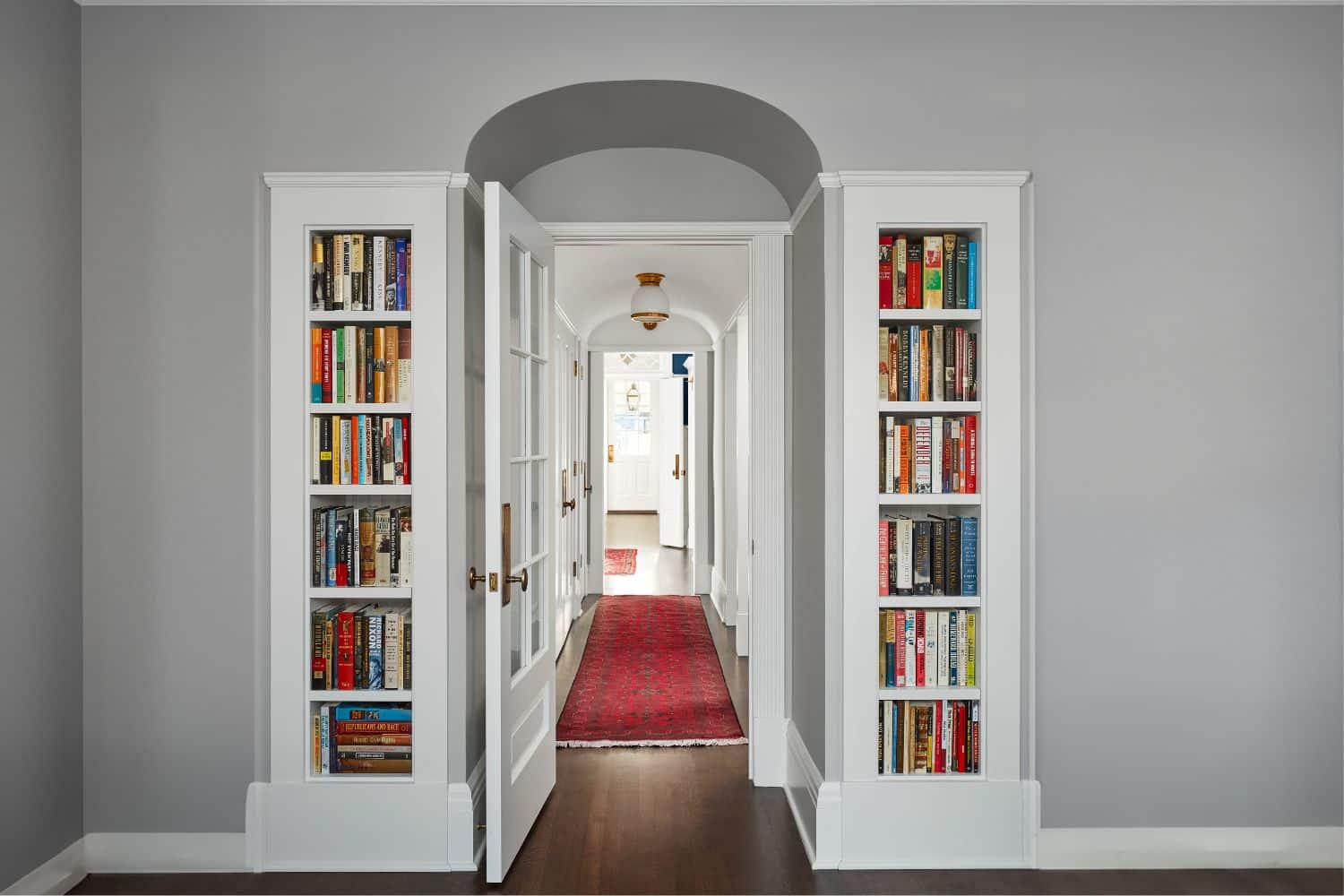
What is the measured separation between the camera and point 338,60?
249 cm

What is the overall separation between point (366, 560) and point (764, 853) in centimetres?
152

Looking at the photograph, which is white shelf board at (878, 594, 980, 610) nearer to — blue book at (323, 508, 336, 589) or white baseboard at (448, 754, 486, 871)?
white baseboard at (448, 754, 486, 871)

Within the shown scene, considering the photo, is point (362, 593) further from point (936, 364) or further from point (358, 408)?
point (936, 364)

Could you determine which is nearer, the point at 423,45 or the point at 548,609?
the point at 423,45

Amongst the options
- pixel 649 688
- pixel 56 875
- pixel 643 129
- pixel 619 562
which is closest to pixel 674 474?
pixel 619 562

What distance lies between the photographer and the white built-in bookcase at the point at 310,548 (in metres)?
2.46

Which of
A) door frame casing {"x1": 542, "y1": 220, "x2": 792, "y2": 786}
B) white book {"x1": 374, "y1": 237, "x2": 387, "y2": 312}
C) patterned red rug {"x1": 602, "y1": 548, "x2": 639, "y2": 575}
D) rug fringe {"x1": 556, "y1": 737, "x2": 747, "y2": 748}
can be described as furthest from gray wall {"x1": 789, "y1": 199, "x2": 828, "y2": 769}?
patterned red rug {"x1": 602, "y1": 548, "x2": 639, "y2": 575}

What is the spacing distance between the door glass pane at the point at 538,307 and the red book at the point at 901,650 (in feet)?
4.80

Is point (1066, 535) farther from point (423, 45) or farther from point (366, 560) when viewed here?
point (423, 45)

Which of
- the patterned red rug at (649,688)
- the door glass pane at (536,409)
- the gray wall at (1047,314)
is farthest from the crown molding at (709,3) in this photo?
the patterned red rug at (649,688)

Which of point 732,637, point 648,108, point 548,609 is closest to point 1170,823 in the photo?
point 548,609

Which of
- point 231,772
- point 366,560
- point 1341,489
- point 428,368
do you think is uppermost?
point 428,368

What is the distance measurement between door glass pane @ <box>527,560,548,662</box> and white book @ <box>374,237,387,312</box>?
3.25ft

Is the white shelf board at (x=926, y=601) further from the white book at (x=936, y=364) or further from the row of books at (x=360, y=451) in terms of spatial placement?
the row of books at (x=360, y=451)
